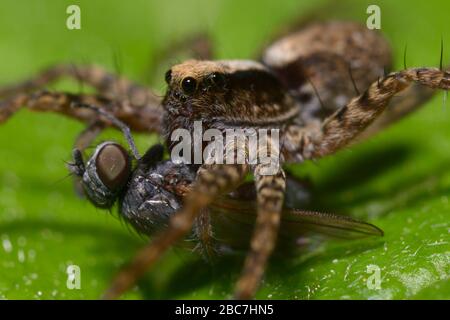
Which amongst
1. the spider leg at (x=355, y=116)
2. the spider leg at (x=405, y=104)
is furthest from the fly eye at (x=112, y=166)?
the spider leg at (x=405, y=104)

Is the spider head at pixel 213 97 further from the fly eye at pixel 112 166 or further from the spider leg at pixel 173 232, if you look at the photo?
the spider leg at pixel 173 232

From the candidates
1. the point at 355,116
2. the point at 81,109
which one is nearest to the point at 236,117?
the point at 355,116

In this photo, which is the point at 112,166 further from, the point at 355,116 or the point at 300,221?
the point at 355,116

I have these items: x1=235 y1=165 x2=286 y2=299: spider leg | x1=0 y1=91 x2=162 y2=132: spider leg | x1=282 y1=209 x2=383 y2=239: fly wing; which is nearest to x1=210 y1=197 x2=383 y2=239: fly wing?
x1=282 y1=209 x2=383 y2=239: fly wing

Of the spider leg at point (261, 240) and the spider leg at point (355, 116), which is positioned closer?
the spider leg at point (261, 240)

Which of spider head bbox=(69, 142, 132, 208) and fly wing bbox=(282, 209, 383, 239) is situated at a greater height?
spider head bbox=(69, 142, 132, 208)

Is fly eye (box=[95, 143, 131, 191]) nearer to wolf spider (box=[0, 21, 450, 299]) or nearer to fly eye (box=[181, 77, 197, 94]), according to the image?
wolf spider (box=[0, 21, 450, 299])
